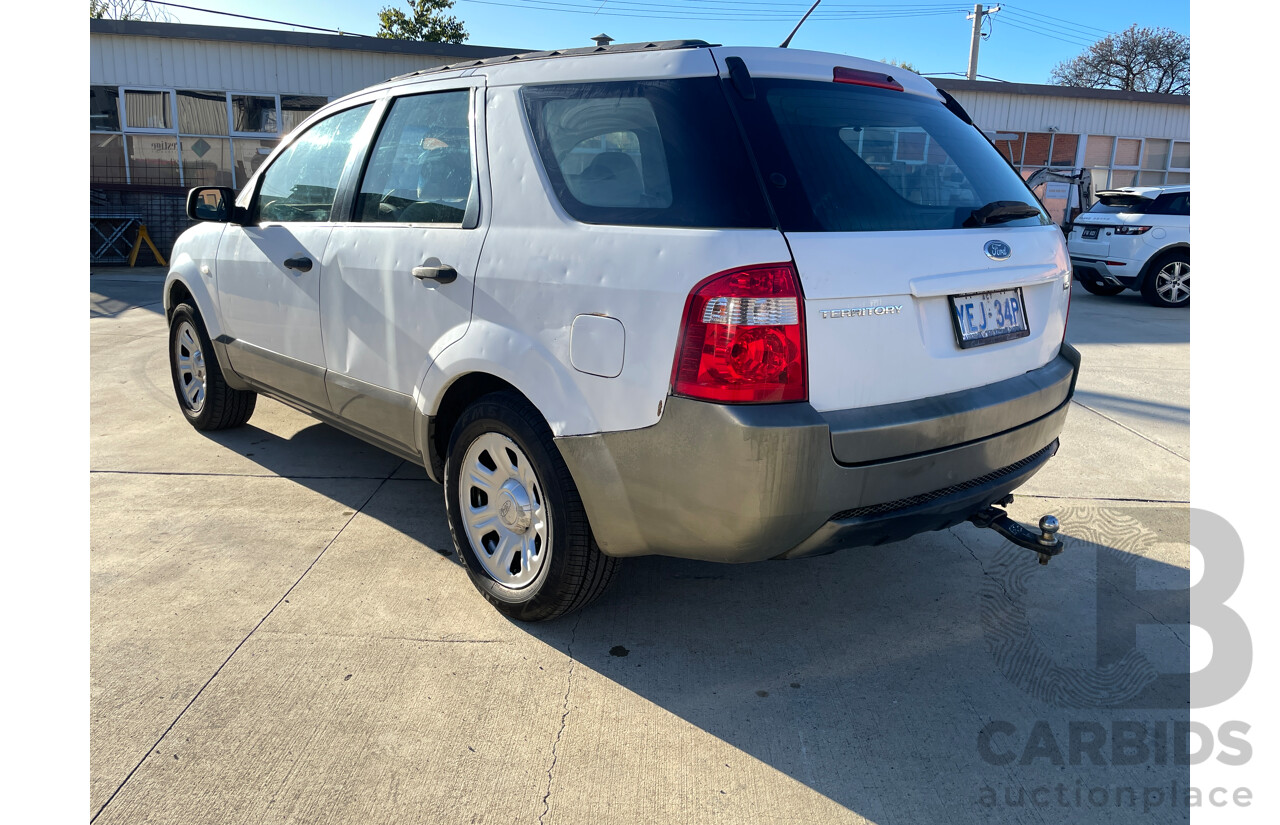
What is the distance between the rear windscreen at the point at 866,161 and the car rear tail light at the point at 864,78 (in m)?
0.02

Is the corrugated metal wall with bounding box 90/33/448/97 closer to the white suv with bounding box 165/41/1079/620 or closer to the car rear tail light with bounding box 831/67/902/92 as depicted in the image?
the white suv with bounding box 165/41/1079/620

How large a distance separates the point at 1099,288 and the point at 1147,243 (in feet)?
4.71

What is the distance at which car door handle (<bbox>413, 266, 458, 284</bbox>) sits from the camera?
115 inches

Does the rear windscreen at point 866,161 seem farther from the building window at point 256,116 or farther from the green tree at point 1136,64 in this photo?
the green tree at point 1136,64

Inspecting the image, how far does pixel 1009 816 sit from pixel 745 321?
4.65 feet

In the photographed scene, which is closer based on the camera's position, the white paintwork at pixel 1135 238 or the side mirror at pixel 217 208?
the side mirror at pixel 217 208

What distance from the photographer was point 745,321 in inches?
87.2

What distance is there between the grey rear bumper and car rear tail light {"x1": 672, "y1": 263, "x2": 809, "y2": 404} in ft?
Answer: 0.17

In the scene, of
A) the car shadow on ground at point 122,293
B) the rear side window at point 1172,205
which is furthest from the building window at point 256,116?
the rear side window at point 1172,205

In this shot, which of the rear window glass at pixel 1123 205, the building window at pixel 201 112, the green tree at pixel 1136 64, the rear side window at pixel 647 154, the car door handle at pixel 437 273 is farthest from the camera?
the green tree at pixel 1136 64

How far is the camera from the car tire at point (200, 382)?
4.78 meters

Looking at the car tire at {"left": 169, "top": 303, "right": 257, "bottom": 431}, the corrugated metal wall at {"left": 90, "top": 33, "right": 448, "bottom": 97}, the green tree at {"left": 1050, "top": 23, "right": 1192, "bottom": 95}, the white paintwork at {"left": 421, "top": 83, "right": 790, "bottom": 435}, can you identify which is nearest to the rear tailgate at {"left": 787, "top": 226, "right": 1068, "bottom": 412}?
the white paintwork at {"left": 421, "top": 83, "right": 790, "bottom": 435}

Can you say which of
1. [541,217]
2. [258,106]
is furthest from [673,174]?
[258,106]

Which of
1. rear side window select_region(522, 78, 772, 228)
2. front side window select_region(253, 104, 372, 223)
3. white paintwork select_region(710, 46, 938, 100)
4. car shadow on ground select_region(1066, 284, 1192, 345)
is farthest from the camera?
car shadow on ground select_region(1066, 284, 1192, 345)
